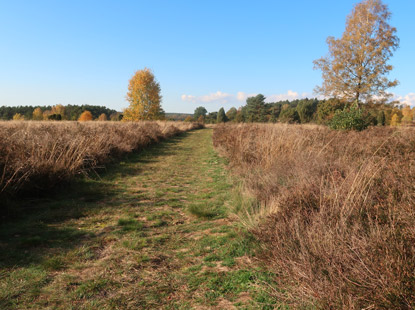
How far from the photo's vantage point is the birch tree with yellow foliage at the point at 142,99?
112 feet

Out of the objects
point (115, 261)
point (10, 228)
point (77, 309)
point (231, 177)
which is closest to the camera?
point (77, 309)

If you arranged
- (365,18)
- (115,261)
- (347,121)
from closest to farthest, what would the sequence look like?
(115,261) → (347,121) → (365,18)

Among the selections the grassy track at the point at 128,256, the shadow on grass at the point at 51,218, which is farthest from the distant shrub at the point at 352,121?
the shadow on grass at the point at 51,218

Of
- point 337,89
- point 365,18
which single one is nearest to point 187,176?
point 337,89

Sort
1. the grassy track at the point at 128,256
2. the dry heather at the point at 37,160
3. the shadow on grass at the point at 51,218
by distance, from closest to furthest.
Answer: the grassy track at the point at 128,256 < the shadow on grass at the point at 51,218 < the dry heather at the point at 37,160

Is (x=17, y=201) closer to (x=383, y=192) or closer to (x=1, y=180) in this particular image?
(x=1, y=180)

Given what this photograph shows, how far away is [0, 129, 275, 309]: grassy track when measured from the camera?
7.12 feet

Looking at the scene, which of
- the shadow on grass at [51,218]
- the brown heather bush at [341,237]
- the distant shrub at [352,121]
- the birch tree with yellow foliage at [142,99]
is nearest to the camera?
the brown heather bush at [341,237]

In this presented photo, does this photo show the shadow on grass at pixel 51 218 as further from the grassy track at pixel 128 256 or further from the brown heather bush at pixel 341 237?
the brown heather bush at pixel 341 237

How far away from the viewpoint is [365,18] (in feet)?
77.9

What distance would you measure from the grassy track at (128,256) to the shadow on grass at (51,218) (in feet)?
0.05

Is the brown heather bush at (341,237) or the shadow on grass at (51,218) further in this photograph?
the shadow on grass at (51,218)

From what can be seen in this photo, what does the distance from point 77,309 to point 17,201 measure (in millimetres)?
3518

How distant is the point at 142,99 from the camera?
113 feet
